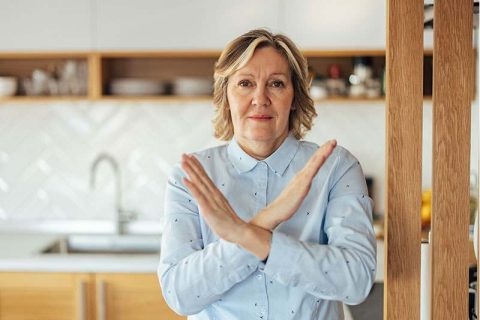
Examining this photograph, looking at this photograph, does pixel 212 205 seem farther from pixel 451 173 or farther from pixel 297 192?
pixel 451 173

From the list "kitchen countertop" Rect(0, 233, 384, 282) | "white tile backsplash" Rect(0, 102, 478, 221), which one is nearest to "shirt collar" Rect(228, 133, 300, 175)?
"kitchen countertop" Rect(0, 233, 384, 282)

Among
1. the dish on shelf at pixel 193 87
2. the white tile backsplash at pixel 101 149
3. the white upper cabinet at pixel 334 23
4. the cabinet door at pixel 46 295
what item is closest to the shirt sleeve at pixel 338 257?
the cabinet door at pixel 46 295

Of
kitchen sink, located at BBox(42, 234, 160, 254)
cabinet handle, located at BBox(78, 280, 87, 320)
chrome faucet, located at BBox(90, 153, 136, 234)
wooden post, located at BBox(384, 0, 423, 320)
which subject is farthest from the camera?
chrome faucet, located at BBox(90, 153, 136, 234)

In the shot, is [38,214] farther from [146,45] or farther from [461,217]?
[461,217]

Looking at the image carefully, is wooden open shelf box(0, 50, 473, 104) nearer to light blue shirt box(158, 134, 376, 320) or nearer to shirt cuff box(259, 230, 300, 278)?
light blue shirt box(158, 134, 376, 320)

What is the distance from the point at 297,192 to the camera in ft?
4.69

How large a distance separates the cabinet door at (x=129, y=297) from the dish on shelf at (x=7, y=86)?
3.71 feet

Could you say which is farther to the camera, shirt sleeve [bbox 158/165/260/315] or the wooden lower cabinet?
the wooden lower cabinet

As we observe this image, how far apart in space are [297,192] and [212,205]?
0.16 metres

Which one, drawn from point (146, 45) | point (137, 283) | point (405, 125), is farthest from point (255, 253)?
point (146, 45)

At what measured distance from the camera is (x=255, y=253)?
1465mm

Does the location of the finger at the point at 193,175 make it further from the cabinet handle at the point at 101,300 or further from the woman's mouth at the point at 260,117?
the cabinet handle at the point at 101,300

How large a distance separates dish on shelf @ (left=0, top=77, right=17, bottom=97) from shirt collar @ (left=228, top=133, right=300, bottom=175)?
2.57 metres

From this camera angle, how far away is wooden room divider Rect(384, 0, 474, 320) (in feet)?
5.07
